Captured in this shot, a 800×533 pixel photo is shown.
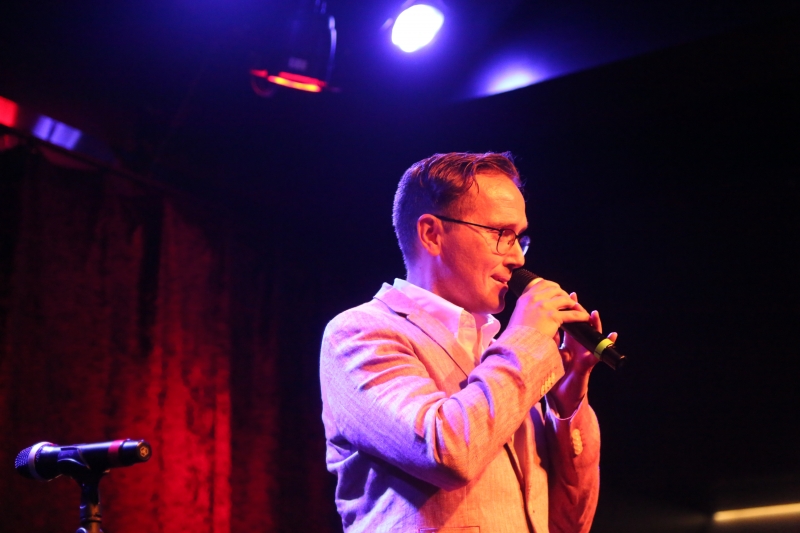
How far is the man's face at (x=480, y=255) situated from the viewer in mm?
1768

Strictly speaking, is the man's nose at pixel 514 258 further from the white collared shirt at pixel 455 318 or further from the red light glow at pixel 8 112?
the red light glow at pixel 8 112

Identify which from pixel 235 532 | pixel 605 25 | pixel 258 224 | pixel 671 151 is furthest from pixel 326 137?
pixel 235 532

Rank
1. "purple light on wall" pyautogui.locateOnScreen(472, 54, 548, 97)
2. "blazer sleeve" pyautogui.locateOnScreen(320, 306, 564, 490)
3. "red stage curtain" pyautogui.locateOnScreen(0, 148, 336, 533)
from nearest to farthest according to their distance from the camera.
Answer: "blazer sleeve" pyautogui.locateOnScreen(320, 306, 564, 490) < "red stage curtain" pyautogui.locateOnScreen(0, 148, 336, 533) < "purple light on wall" pyautogui.locateOnScreen(472, 54, 548, 97)

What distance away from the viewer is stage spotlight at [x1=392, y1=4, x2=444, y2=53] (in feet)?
10.4

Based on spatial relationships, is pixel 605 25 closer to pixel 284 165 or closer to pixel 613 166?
pixel 613 166

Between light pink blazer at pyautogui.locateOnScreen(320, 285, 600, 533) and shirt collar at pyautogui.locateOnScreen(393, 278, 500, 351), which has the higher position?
shirt collar at pyautogui.locateOnScreen(393, 278, 500, 351)

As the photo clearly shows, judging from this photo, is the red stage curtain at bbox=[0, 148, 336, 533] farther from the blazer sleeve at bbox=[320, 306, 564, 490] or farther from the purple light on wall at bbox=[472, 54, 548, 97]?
the blazer sleeve at bbox=[320, 306, 564, 490]

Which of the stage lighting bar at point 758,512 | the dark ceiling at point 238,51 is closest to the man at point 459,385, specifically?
the dark ceiling at point 238,51

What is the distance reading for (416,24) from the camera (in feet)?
10.6

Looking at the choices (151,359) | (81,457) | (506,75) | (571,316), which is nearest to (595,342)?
(571,316)

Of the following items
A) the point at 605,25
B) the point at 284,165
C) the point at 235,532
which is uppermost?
the point at 605,25

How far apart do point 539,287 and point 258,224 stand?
8.45 ft

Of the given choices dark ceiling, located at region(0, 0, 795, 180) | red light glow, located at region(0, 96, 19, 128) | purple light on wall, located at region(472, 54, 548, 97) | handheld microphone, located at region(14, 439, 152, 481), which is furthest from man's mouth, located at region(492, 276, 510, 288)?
red light glow, located at region(0, 96, 19, 128)

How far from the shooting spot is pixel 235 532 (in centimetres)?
338
